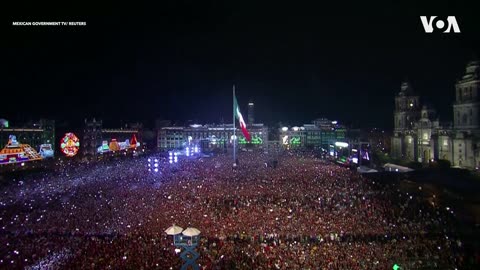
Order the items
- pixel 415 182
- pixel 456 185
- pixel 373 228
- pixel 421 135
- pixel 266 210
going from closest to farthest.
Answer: pixel 373 228, pixel 266 210, pixel 456 185, pixel 415 182, pixel 421 135

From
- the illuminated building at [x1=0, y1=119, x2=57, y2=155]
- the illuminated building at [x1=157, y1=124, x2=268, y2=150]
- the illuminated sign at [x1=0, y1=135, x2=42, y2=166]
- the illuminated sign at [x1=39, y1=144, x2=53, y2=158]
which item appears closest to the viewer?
the illuminated sign at [x1=0, y1=135, x2=42, y2=166]

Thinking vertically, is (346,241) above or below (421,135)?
below

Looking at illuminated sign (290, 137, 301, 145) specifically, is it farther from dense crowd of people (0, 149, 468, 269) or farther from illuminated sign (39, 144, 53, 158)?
dense crowd of people (0, 149, 468, 269)

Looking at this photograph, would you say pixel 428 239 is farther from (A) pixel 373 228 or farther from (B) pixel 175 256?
(B) pixel 175 256

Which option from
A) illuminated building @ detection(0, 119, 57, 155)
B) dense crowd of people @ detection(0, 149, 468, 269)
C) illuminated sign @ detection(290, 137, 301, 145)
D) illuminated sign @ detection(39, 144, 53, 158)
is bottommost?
illuminated sign @ detection(290, 137, 301, 145)

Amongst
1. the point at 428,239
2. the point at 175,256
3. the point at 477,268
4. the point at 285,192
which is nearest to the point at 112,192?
the point at 285,192

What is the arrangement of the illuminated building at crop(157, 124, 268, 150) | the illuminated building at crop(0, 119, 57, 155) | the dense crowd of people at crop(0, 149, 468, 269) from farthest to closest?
the illuminated building at crop(157, 124, 268, 150) → the illuminated building at crop(0, 119, 57, 155) → the dense crowd of people at crop(0, 149, 468, 269)

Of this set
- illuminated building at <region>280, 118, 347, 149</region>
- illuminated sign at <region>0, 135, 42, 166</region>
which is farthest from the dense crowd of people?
illuminated building at <region>280, 118, 347, 149</region>

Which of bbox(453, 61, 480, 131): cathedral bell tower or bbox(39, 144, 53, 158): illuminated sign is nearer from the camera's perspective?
bbox(453, 61, 480, 131): cathedral bell tower

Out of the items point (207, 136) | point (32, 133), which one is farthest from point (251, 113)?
point (32, 133)
